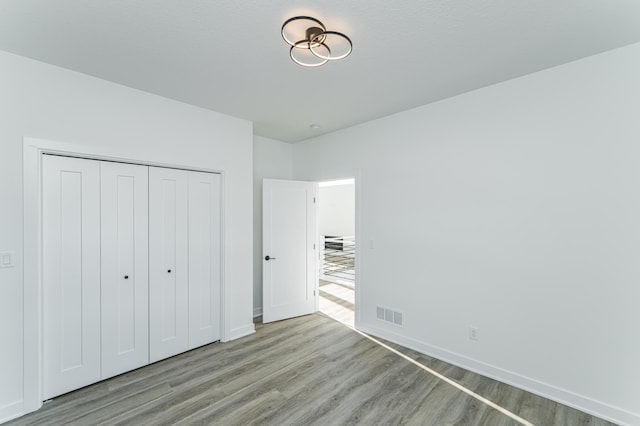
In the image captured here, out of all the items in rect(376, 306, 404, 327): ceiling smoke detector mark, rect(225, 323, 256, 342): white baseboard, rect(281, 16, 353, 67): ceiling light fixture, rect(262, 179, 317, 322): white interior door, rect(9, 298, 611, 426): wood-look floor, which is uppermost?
rect(281, 16, 353, 67): ceiling light fixture

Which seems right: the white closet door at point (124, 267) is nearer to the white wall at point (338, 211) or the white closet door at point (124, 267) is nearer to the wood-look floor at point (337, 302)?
the wood-look floor at point (337, 302)

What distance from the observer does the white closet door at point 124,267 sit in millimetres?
2713

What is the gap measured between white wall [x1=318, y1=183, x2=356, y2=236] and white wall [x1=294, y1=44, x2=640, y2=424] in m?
6.67

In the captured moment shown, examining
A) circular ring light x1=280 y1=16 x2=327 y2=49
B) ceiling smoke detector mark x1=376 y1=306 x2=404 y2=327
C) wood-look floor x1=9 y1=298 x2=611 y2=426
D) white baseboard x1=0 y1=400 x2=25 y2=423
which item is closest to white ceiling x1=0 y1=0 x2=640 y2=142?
circular ring light x1=280 y1=16 x2=327 y2=49

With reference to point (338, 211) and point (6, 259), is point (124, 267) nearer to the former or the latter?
point (6, 259)

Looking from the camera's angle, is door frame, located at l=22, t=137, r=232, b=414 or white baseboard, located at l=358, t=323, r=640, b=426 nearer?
white baseboard, located at l=358, t=323, r=640, b=426

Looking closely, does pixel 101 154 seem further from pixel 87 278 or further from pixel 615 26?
pixel 615 26

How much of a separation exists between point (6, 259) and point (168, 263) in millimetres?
1234

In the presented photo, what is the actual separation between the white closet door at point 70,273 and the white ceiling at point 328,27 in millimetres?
997

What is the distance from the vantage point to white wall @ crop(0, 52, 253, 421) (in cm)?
219

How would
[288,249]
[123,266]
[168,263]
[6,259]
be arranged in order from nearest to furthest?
[6,259]
[123,266]
[168,263]
[288,249]

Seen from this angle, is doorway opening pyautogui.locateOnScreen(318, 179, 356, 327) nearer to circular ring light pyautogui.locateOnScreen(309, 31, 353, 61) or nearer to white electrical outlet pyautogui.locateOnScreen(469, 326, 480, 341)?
white electrical outlet pyautogui.locateOnScreen(469, 326, 480, 341)

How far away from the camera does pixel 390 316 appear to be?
11.8 ft

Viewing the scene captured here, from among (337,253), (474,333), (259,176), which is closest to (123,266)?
(259,176)
